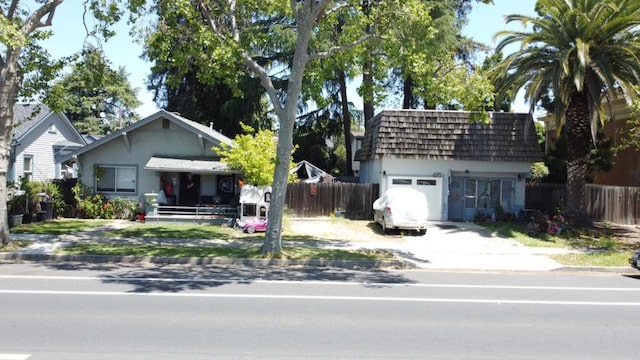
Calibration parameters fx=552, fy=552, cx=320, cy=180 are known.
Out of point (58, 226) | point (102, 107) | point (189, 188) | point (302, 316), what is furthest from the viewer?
point (102, 107)

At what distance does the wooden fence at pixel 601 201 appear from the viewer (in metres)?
23.3

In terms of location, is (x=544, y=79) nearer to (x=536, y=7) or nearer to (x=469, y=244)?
(x=536, y=7)

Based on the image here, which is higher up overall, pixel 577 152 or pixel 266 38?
pixel 266 38

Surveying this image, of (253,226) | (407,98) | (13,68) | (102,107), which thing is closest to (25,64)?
(13,68)

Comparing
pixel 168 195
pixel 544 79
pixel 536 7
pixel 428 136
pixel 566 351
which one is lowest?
pixel 566 351

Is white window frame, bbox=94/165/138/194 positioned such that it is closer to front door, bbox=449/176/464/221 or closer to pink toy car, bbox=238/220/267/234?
pink toy car, bbox=238/220/267/234

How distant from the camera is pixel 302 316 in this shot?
318 inches

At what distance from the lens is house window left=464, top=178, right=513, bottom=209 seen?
2391cm

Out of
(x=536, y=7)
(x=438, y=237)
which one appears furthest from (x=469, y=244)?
(x=536, y=7)

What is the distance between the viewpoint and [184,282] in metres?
10.7

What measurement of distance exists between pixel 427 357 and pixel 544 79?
15.9 metres

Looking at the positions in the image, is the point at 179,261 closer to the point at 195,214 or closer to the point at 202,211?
the point at 195,214

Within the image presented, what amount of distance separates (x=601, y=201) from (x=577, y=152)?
4.80 metres

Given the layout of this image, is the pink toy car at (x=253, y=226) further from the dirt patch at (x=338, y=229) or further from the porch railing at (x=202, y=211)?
the porch railing at (x=202, y=211)
